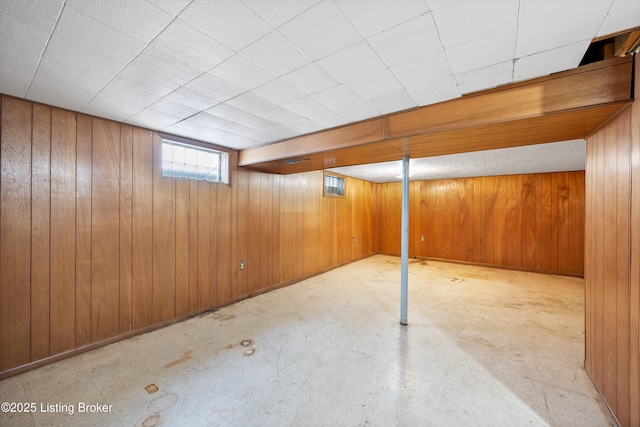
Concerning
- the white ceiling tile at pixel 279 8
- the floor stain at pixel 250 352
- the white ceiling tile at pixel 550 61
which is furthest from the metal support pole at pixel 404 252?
the white ceiling tile at pixel 279 8

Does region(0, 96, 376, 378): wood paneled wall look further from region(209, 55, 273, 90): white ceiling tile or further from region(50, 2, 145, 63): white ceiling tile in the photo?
region(209, 55, 273, 90): white ceiling tile

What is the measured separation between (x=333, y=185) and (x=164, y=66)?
448 cm

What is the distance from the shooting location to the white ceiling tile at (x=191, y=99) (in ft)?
6.09

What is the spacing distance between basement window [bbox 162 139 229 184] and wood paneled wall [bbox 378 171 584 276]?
5244 millimetres

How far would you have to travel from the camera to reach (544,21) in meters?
1.13

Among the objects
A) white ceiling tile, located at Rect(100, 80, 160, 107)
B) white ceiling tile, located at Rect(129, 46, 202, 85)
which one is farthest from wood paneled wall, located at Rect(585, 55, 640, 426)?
white ceiling tile, located at Rect(100, 80, 160, 107)

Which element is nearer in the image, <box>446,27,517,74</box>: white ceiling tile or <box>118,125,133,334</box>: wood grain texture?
<box>446,27,517,74</box>: white ceiling tile

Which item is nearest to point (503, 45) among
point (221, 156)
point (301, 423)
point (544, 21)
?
point (544, 21)

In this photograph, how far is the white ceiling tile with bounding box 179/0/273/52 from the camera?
3.51 ft

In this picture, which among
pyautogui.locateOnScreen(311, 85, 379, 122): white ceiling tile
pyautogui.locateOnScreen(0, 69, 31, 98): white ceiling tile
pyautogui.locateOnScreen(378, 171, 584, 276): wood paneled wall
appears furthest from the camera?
pyautogui.locateOnScreen(378, 171, 584, 276): wood paneled wall

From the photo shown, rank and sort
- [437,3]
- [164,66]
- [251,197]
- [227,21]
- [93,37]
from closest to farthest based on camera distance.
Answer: [437,3] → [227,21] → [93,37] → [164,66] → [251,197]

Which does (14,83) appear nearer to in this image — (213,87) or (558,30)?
(213,87)

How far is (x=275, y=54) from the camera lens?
140cm

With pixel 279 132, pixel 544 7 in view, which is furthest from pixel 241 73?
pixel 544 7
